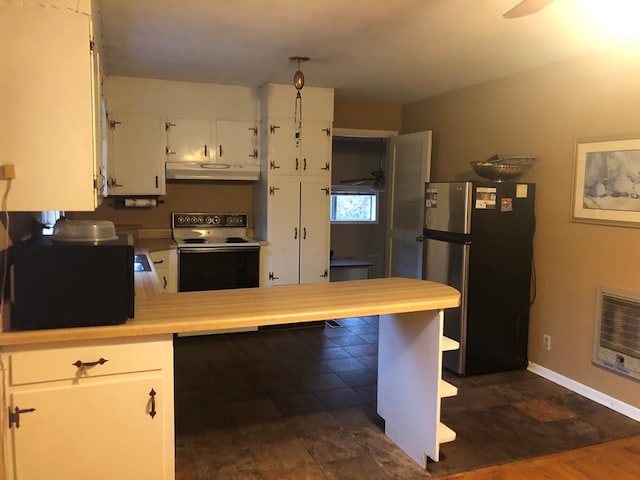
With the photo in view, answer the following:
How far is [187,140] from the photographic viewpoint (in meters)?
4.81

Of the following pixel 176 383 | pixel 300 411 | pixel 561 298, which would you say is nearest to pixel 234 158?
pixel 176 383

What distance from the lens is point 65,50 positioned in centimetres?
183

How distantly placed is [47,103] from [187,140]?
9.94ft

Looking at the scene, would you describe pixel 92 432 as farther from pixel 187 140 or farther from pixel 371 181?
pixel 371 181

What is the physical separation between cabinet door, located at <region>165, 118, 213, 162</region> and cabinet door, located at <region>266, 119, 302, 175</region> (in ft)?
1.97

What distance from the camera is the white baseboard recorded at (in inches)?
128

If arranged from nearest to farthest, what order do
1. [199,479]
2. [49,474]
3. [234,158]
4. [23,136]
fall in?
[23,136] < [49,474] < [199,479] < [234,158]

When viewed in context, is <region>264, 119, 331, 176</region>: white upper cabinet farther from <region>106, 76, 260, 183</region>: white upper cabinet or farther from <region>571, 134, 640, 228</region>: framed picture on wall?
<region>571, 134, 640, 228</region>: framed picture on wall

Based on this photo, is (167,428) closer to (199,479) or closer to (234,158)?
(199,479)

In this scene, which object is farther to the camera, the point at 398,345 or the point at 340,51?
the point at 340,51

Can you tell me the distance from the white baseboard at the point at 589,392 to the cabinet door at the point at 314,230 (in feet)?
7.03

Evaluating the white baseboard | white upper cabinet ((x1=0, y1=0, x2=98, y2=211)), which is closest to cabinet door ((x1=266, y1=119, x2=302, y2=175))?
the white baseboard

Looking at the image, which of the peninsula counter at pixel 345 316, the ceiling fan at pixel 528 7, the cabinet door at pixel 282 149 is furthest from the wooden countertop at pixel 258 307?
the cabinet door at pixel 282 149

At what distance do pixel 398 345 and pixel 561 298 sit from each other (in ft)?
5.40
